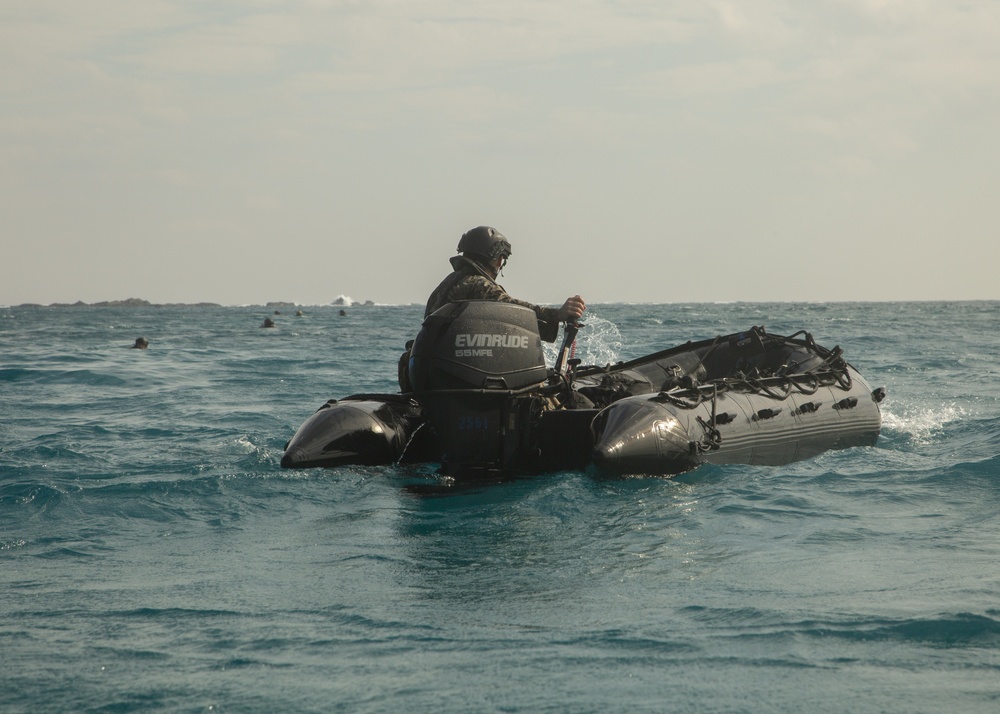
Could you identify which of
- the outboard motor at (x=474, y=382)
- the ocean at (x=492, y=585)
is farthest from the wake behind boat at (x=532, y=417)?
the ocean at (x=492, y=585)

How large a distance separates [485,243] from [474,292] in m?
0.41

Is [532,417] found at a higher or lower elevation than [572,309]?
lower

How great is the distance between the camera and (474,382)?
7.49 metres

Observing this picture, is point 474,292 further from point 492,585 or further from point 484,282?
point 492,585

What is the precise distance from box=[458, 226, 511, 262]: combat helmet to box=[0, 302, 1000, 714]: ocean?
70.7 inches

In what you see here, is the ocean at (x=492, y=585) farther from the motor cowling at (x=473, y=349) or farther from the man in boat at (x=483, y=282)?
the man in boat at (x=483, y=282)

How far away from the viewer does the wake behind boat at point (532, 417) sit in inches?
297

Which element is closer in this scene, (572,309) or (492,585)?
(492,585)

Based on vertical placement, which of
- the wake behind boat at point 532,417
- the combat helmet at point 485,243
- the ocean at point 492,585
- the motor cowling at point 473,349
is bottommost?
the ocean at point 492,585

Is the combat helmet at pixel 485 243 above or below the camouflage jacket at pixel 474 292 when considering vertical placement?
above

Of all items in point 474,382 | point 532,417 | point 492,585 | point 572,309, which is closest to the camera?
point 492,585

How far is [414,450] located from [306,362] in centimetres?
1410

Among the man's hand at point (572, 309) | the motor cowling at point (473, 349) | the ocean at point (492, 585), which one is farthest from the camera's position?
the man's hand at point (572, 309)

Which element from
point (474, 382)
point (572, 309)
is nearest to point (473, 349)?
point (474, 382)
